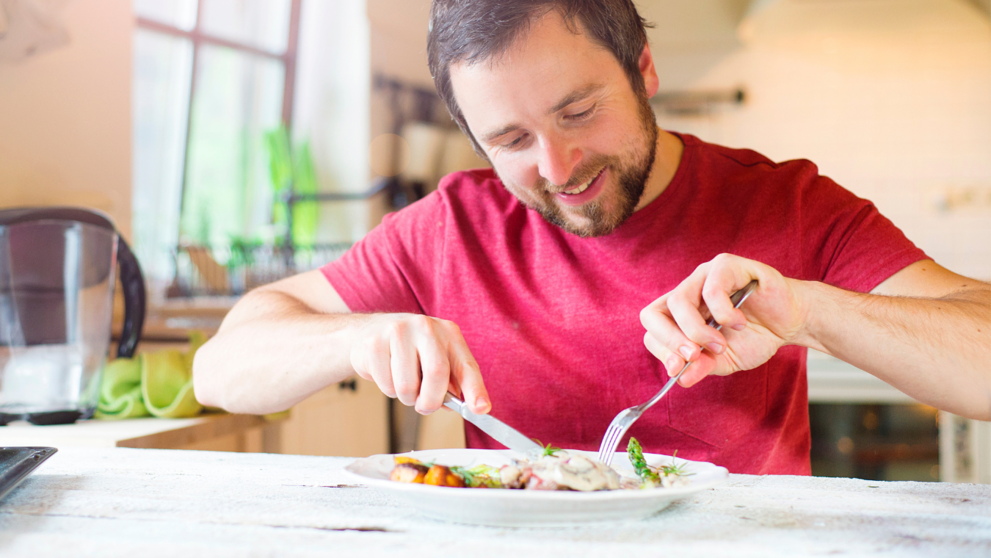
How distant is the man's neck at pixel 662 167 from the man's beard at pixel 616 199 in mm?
48

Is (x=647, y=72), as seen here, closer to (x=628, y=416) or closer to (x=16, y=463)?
(x=628, y=416)

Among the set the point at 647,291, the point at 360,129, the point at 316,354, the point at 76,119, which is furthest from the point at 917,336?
the point at 360,129

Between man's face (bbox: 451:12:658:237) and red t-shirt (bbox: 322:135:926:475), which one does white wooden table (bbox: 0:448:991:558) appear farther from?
man's face (bbox: 451:12:658:237)

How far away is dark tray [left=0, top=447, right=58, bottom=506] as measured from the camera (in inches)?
26.0

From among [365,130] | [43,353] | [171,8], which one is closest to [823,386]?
[43,353]

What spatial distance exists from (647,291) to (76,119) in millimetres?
1423

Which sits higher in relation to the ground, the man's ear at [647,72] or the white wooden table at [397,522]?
the man's ear at [647,72]

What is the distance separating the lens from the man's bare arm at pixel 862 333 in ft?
2.66

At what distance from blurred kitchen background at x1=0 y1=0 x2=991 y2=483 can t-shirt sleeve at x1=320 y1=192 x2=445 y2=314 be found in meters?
0.49

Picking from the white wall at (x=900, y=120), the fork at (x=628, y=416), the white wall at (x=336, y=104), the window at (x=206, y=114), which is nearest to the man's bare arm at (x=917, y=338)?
the fork at (x=628, y=416)

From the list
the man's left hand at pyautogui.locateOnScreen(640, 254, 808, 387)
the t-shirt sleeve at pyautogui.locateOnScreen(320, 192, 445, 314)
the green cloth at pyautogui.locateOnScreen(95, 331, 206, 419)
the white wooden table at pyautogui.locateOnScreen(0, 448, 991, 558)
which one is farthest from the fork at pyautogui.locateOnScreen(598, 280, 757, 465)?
the green cloth at pyautogui.locateOnScreen(95, 331, 206, 419)

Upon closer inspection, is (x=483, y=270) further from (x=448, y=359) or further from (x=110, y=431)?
(x=110, y=431)

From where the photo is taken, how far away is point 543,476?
0.60 metres

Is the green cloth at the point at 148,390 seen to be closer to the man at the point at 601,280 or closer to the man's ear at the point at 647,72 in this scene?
the man at the point at 601,280
